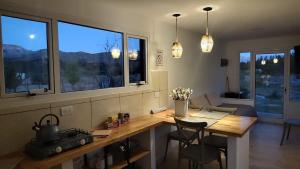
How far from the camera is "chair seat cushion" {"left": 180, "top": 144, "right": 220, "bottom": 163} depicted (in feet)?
7.57

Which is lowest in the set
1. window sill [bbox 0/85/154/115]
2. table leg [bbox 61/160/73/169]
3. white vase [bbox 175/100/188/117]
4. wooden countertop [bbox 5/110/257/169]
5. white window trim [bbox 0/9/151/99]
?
table leg [bbox 61/160/73/169]

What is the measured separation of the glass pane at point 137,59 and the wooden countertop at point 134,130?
0.60m

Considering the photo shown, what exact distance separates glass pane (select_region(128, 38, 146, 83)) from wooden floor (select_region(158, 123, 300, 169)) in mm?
1428

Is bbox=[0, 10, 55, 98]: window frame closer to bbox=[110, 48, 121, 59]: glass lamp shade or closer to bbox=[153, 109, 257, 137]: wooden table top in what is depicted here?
bbox=[110, 48, 121, 59]: glass lamp shade

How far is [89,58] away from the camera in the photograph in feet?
8.28

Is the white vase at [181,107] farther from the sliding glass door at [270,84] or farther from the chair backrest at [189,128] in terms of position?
the sliding glass door at [270,84]

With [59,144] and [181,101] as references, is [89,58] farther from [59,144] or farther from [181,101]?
[181,101]

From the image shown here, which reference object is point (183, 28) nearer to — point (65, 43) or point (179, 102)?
point (179, 102)

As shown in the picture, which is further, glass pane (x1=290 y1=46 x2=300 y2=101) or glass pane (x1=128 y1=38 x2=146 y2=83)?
glass pane (x1=290 y1=46 x2=300 y2=101)

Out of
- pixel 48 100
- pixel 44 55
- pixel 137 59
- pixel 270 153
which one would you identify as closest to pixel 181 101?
pixel 137 59

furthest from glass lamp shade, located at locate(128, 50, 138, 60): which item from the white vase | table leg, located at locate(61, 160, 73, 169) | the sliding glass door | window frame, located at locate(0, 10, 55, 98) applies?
the sliding glass door

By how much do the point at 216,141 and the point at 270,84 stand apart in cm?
386

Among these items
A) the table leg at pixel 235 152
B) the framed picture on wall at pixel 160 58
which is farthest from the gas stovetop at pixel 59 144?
the framed picture on wall at pixel 160 58

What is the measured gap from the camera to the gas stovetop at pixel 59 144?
166 cm
